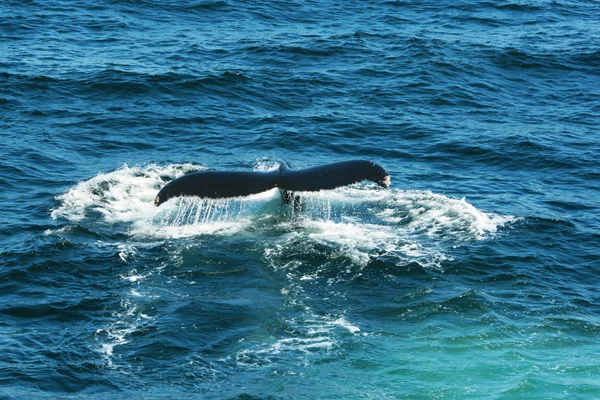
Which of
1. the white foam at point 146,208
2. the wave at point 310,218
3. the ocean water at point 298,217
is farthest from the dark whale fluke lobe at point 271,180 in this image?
the ocean water at point 298,217

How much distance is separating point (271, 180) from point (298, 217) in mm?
2551

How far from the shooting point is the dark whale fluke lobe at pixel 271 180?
16438 mm

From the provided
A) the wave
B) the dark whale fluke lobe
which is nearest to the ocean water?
the wave

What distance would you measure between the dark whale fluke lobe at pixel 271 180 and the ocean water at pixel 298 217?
1.51 metres

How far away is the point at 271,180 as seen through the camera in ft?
56.5

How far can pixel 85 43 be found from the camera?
35500 mm

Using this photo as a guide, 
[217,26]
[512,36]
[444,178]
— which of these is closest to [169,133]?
[444,178]

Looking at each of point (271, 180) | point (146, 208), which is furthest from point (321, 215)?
point (146, 208)

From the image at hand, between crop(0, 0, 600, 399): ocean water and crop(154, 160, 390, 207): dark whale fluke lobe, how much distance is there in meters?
1.51

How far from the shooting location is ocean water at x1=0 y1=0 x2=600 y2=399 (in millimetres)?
14414

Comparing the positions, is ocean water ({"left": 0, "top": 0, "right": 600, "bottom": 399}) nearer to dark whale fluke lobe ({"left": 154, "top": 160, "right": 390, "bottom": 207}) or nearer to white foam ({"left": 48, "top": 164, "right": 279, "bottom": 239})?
white foam ({"left": 48, "top": 164, "right": 279, "bottom": 239})

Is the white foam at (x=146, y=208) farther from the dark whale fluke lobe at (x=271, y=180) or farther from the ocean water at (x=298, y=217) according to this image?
the dark whale fluke lobe at (x=271, y=180)

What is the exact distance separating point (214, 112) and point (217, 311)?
14.1 metres

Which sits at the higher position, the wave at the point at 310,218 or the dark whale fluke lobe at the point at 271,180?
the dark whale fluke lobe at the point at 271,180
